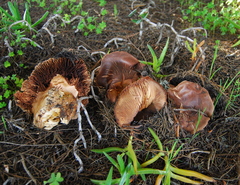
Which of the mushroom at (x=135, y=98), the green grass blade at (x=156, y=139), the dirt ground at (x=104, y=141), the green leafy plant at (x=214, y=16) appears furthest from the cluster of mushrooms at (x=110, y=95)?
the green leafy plant at (x=214, y=16)

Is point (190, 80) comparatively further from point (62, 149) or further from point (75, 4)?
point (75, 4)

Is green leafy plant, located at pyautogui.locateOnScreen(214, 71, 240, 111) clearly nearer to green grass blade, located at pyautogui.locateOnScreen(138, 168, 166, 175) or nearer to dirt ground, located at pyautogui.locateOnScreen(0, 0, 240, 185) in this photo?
dirt ground, located at pyautogui.locateOnScreen(0, 0, 240, 185)

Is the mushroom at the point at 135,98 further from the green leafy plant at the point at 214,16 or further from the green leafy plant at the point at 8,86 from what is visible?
the green leafy plant at the point at 214,16

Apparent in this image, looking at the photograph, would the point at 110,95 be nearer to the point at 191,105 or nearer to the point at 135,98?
the point at 135,98

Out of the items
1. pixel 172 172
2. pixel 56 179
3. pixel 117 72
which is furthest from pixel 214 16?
pixel 56 179

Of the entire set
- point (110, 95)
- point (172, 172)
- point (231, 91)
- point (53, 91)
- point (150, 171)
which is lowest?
point (172, 172)

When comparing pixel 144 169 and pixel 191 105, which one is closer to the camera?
pixel 144 169

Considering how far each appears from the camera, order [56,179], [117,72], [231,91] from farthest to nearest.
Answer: [231,91], [117,72], [56,179]
